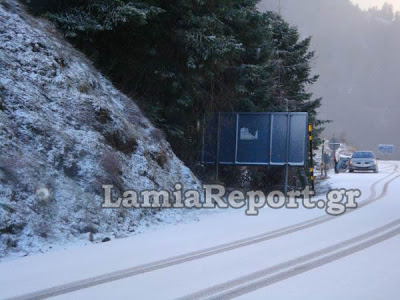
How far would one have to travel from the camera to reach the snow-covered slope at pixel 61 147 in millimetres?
9414

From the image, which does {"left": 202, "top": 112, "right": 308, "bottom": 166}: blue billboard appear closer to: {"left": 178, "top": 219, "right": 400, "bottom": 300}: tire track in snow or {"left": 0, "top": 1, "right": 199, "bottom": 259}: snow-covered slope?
{"left": 0, "top": 1, "right": 199, "bottom": 259}: snow-covered slope

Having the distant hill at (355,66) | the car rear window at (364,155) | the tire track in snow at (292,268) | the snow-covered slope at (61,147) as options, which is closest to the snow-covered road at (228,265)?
the tire track in snow at (292,268)

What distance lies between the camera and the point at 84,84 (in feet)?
44.8

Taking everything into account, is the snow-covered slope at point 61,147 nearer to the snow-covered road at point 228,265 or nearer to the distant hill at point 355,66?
the snow-covered road at point 228,265

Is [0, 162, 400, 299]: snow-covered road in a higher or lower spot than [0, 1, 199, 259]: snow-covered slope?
lower

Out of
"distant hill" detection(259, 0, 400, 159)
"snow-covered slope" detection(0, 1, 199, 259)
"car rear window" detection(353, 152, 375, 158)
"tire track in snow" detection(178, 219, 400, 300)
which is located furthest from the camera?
"distant hill" detection(259, 0, 400, 159)

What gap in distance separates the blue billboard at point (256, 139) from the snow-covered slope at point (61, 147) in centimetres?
444

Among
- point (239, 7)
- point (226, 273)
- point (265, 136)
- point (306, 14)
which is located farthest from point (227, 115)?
point (306, 14)

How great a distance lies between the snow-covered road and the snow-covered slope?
2.46 ft

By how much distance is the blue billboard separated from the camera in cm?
1873

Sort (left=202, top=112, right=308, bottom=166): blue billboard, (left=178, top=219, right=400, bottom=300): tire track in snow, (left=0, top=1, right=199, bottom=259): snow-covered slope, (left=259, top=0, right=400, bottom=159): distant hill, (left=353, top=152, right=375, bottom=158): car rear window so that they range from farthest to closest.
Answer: (left=259, top=0, right=400, bottom=159): distant hill < (left=353, top=152, right=375, bottom=158): car rear window < (left=202, top=112, right=308, bottom=166): blue billboard < (left=0, top=1, right=199, bottom=259): snow-covered slope < (left=178, top=219, right=400, bottom=300): tire track in snow

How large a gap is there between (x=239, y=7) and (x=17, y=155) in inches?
458

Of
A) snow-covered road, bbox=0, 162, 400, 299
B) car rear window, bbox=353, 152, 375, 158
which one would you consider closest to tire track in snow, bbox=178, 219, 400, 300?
snow-covered road, bbox=0, 162, 400, 299

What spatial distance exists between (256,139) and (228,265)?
11.6 metres
